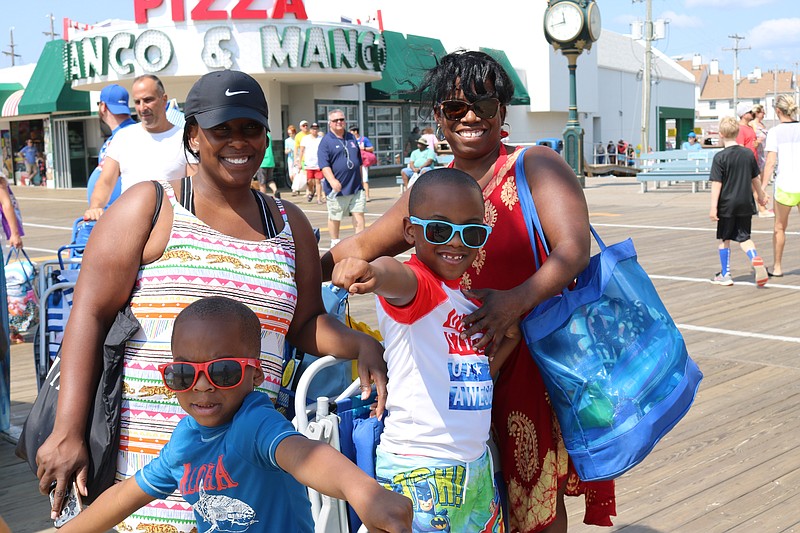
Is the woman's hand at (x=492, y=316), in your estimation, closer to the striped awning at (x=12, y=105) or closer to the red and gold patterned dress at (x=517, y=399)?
the red and gold patterned dress at (x=517, y=399)

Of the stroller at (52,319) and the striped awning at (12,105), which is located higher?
the striped awning at (12,105)

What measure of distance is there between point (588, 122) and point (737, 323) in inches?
1478

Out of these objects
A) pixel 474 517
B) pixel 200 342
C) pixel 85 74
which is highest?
pixel 85 74

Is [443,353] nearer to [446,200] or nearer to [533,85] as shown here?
[446,200]

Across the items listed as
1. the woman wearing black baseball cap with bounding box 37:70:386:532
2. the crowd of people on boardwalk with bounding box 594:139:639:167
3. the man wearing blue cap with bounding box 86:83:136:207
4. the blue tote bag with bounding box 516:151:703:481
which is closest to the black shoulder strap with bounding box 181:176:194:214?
the woman wearing black baseball cap with bounding box 37:70:386:532

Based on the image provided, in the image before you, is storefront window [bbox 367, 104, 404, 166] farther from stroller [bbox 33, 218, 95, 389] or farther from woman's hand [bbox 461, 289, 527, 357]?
woman's hand [bbox 461, 289, 527, 357]

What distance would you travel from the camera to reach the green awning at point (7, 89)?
3588 centimetres

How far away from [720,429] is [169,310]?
381 cm

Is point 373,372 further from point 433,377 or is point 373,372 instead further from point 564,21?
point 564,21

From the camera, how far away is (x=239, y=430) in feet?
6.86

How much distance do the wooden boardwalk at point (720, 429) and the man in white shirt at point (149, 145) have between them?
180 centimetres

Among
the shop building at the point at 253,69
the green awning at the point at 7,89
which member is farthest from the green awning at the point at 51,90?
the green awning at the point at 7,89

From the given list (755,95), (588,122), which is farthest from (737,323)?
(755,95)

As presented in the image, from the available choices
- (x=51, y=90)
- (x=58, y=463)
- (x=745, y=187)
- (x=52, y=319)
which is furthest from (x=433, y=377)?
(x=51, y=90)
